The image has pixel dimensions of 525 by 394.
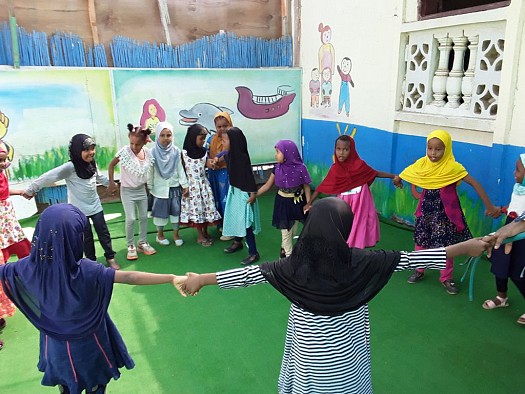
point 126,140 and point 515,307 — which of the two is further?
point 126,140

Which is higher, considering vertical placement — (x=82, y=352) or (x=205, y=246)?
(x=82, y=352)

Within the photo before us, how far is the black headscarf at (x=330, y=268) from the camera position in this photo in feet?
5.15

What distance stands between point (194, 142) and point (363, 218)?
1.87 meters

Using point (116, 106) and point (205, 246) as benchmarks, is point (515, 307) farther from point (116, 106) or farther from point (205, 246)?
point (116, 106)

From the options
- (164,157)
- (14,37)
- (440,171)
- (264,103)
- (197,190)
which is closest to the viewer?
(440,171)

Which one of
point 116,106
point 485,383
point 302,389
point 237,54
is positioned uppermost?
point 237,54

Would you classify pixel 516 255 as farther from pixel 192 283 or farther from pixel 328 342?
pixel 192 283

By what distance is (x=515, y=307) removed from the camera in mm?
3311

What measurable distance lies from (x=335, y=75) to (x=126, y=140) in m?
3.04

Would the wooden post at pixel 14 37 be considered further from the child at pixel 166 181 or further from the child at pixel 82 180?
the child at pixel 82 180

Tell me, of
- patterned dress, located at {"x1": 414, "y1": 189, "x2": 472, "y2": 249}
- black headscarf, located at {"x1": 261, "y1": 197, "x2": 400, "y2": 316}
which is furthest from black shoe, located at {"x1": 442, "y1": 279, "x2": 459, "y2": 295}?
black headscarf, located at {"x1": 261, "y1": 197, "x2": 400, "y2": 316}

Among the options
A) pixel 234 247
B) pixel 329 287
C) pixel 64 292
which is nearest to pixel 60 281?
pixel 64 292

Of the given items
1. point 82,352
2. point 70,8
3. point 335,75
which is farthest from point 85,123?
point 82,352

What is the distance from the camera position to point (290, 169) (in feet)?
12.7
